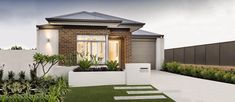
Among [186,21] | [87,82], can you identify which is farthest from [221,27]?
[87,82]

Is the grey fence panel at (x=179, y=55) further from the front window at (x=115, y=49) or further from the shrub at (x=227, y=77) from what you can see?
the shrub at (x=227, y=77)

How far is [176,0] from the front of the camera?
21656 mm

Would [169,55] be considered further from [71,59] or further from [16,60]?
[16,60]

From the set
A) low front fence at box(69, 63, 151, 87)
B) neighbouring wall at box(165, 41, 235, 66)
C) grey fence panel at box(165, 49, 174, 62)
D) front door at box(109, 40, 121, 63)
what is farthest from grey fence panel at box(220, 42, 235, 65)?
grey fence panel at box(165, 49, 174, 62)

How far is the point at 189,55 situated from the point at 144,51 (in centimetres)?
420

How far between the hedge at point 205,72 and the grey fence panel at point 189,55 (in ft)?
5.45

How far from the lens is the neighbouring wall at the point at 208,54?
17438mm

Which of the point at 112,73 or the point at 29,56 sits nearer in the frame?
the point at 112,73

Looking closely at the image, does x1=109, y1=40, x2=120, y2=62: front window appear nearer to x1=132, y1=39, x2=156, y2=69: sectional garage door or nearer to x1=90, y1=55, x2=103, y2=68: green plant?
x1=132, y1=39, x2=156, y2=69: sectional garage door

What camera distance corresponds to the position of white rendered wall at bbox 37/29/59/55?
18.8 metres

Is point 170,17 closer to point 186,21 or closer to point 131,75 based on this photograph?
point 186,21

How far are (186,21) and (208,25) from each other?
7.72 feet

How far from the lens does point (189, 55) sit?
23641 millimetres

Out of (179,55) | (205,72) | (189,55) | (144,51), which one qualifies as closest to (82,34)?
(205,72)
